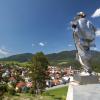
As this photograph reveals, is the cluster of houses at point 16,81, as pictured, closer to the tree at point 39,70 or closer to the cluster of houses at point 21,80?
the cluster of houses at point 21,80

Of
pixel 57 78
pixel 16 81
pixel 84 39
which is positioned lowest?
pixel 84 39

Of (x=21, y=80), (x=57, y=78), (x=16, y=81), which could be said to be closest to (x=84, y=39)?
(x=16, y=81)

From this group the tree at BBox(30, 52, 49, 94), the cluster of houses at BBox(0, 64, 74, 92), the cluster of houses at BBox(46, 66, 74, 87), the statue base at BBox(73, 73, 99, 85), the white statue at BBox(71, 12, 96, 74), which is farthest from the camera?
the cluster of houses at BBox(46, 66, 74, 87)

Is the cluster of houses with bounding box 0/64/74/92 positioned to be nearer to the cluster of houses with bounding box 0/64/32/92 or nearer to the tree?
the cluster of houses with bounding box 0/64/32/92

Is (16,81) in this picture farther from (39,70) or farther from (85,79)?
(85,79)

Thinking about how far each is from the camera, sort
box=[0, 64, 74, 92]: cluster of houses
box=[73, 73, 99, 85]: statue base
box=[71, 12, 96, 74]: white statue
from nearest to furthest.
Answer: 1. box=[73, 73, 99, 85]: statue base
2. box=[71, 12, 96, 74]: white statue
3. box=[0, 64, 74, 92]: cluster of houses

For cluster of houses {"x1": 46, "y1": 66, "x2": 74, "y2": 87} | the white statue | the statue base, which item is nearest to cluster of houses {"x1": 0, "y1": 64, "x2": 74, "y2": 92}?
cluster of houses {"x1": 46, "y1": 66, "x2": 74, "y2": 87}

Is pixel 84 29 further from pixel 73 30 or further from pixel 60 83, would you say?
pixel 60 83

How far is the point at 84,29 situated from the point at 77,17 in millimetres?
1155

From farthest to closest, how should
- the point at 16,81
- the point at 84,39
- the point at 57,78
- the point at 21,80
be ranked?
1. the point at 57,78
2. the point at 21,80
3. the point at 16,81
4. the point at 84,39

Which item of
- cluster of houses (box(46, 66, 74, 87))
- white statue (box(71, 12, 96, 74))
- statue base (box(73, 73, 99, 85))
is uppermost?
cluster of houses (box(46, 66, 74, 87))

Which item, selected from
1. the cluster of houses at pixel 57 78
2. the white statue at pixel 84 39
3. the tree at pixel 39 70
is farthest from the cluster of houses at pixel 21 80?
the white statue at pixel 84 39

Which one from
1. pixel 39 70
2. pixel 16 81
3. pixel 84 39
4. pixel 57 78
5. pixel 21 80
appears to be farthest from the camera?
pixel 57 78

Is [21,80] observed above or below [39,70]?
below
